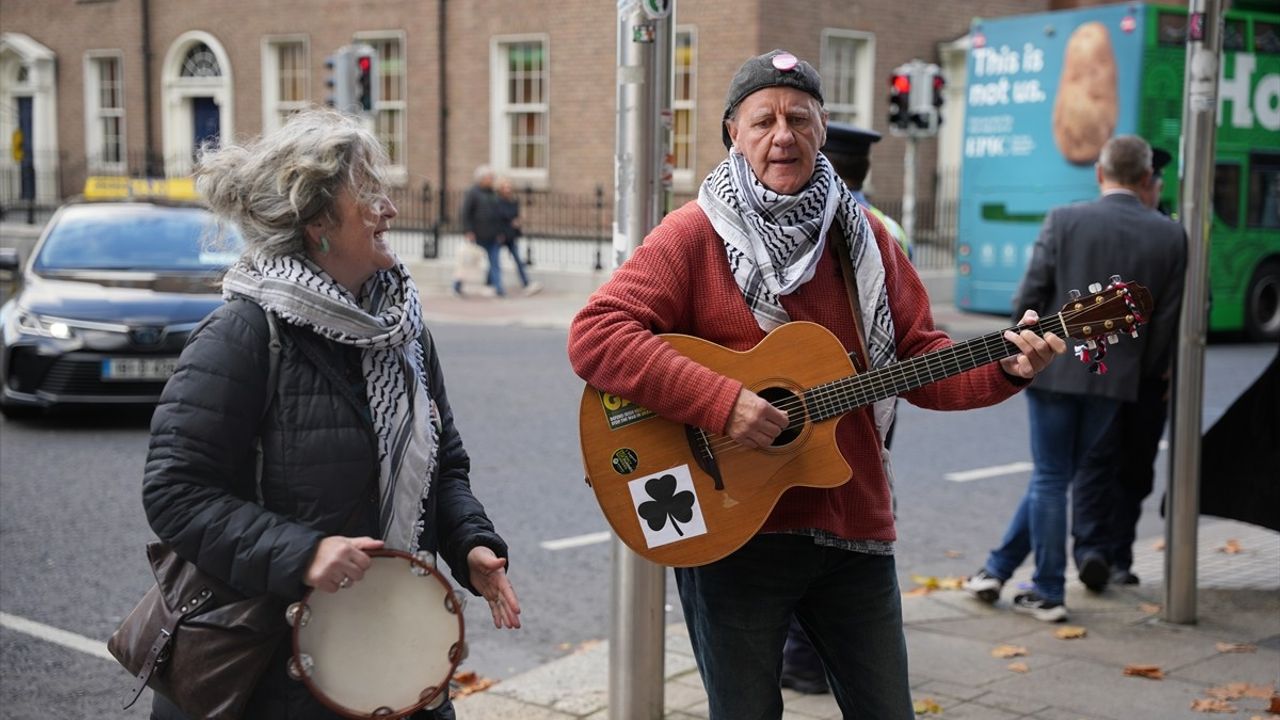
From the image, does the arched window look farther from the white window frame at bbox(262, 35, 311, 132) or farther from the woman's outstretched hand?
the woman's outstretched hand

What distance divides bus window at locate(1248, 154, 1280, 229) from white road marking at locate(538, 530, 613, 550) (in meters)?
12.2

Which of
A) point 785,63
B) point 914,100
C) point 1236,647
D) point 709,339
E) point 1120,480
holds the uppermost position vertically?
point 914,100

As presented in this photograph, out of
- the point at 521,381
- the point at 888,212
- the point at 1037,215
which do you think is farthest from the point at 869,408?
the point at 888,212

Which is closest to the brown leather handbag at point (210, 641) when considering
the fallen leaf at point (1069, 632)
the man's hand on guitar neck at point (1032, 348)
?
the man's hand on guitar neck at point (1032, 348)

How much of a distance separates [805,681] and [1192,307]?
224cm

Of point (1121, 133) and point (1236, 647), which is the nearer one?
point (1236, 647)

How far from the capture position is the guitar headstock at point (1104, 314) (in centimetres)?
303

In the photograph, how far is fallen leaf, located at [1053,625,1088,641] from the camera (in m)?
5.49

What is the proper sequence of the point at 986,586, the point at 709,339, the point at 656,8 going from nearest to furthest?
1. the point at 709,339
2. the point at 656,8
3. the point at 986,586

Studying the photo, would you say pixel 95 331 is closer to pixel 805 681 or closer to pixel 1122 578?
pixel 805 681

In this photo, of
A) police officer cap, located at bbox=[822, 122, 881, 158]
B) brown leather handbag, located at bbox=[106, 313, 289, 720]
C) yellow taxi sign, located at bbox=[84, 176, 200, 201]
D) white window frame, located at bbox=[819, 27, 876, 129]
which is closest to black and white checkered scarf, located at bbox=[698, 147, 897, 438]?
brown leather handbag, located at bbox=[106, 313, 289, 720]

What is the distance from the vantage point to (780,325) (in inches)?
121

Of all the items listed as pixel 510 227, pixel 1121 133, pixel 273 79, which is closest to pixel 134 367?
pixel 1121 133

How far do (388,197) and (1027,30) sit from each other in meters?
15.2
